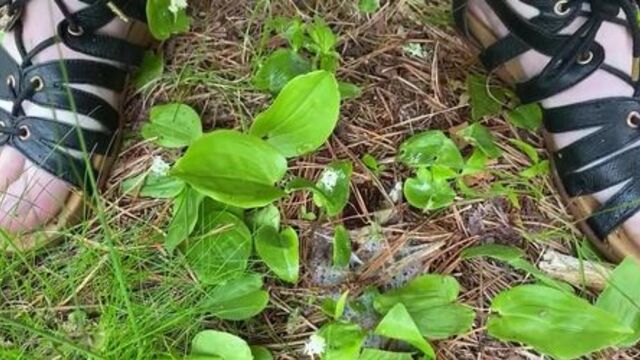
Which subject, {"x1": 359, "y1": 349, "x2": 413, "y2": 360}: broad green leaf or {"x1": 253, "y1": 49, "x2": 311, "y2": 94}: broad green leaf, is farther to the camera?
{"x1": 253, "y1": 49, "x2": 311, "y2": 94}: broad green leaf

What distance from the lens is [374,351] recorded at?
1058 mm

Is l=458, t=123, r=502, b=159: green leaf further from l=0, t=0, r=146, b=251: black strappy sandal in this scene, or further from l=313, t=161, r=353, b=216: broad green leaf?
l=0, t=0, r=146, b=251: black strappy sandal

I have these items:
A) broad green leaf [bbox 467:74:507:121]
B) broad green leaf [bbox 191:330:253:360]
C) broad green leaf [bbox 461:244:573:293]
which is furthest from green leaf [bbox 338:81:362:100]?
broad green leaf [bbox 191:330:253:360]

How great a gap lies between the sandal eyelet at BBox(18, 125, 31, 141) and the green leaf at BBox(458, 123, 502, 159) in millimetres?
570

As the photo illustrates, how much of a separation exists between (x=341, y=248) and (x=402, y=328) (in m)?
0.14

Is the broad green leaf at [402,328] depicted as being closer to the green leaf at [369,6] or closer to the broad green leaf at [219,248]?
the broad green leaf at [219,248]

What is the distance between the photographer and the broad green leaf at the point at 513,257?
1.12 metres

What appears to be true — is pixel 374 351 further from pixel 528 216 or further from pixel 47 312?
pixel 47 312

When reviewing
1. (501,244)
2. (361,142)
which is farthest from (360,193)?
(501,244)

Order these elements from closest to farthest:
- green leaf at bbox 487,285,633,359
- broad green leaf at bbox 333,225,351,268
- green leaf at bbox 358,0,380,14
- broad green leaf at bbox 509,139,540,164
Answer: green leaf at bbox 487,285,633,359
broad green leaf at bbox 333,225,351,268
broad green leaf at bbox 509,139,540,164
green leaf at bbox 358,0,380,14

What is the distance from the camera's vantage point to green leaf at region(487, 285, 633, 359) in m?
1.03

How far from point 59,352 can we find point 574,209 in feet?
2.21

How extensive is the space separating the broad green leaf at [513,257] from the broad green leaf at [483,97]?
20 centimetres

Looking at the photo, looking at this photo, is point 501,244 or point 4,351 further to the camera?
point 501,244
